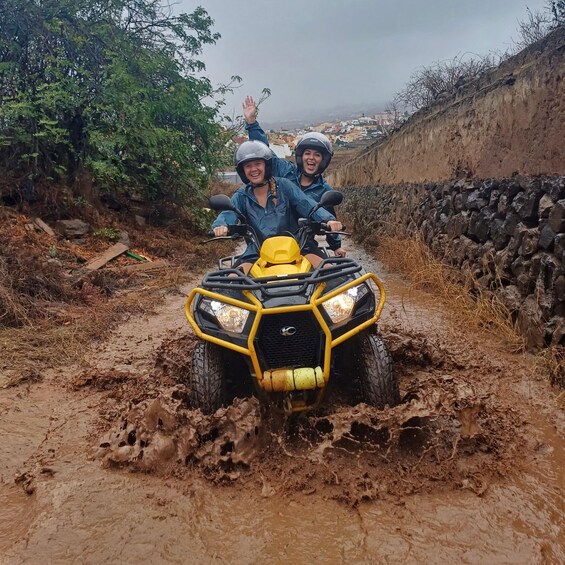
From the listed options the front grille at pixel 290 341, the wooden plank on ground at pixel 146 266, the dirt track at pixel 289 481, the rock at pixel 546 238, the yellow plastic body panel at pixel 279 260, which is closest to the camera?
the dirt track at pixel 289 481

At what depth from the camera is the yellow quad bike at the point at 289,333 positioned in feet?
8.48

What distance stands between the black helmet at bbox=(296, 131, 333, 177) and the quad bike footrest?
128 inches

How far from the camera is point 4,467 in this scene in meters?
2.71

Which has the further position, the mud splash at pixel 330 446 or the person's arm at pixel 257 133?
the person's arm at pixel 257 133

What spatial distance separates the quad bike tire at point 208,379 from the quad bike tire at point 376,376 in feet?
2.68

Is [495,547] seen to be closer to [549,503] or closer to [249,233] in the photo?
[549,503]

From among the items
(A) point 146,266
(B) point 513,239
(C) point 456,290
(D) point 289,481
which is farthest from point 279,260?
(A) point 146,266

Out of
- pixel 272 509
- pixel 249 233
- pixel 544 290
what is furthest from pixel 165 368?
pixel 544 290

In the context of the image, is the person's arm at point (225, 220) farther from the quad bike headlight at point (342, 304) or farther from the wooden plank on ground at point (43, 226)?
the wooden plank on ground at point (43, 226)

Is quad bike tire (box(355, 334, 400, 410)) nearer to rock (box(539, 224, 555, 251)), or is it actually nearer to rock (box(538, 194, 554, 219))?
rock (box(539, 224, 555, 251))

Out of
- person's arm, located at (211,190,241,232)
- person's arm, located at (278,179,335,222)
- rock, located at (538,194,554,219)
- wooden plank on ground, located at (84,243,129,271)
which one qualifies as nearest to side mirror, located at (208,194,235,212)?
person's arm, located at (211,190,241,232)

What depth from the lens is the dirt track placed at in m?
2.09

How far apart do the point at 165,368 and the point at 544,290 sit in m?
3.17

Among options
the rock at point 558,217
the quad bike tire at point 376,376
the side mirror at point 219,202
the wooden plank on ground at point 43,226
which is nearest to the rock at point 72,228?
the wooden plank on ground at point 43,226
